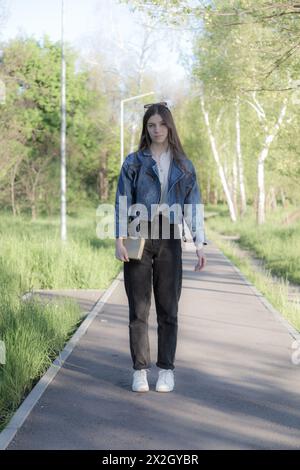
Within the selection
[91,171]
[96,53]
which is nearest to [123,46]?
[96,53]

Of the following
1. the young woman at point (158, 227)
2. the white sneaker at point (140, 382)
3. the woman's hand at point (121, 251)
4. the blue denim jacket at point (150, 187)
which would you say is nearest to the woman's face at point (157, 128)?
the young woman at point (158, 227)

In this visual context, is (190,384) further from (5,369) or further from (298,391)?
(5,369)

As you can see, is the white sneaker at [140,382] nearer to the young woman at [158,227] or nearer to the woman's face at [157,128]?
the young woman at [158,227]

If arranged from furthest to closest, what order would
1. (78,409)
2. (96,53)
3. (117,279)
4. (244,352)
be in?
(96,53) < (117,279) < (244,352) < (78,409)

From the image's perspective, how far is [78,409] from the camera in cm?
595

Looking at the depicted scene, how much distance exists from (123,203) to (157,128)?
58cm

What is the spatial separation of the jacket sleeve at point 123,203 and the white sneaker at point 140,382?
3.35 feet

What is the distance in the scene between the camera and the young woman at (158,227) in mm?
6254

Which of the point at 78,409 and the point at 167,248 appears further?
the point at 167,248

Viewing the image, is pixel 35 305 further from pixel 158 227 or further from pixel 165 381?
pixel 158 227

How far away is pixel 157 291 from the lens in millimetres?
6414

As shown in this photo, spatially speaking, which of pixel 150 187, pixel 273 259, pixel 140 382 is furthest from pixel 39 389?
pixel 273 259

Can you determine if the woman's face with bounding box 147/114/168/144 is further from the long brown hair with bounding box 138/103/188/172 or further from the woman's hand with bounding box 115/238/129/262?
the woman's hand with bounding box 115/238/129/262
